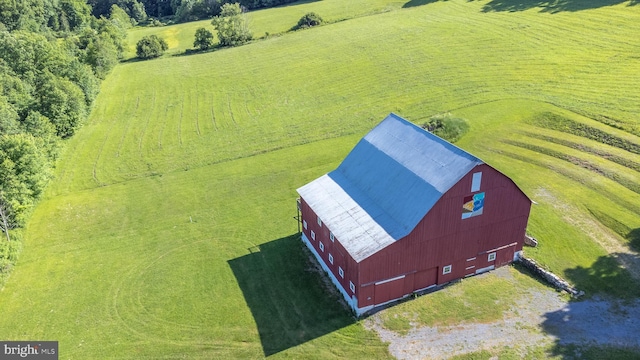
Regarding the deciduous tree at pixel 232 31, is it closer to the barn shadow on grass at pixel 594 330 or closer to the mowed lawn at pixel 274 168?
the mowed lawn at pixel 274 168

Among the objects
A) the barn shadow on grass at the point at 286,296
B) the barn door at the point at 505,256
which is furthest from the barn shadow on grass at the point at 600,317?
the barn shadow on grass at the point at 286,296

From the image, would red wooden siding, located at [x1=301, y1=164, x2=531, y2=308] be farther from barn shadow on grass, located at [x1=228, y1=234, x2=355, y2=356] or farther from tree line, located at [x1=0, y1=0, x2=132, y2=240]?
tree line, located at [x1=0, y1=0, x2=132, y2=240]

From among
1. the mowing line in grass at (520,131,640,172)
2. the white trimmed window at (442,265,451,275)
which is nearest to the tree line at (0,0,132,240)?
the white trimmed window at (442,265,451,275)

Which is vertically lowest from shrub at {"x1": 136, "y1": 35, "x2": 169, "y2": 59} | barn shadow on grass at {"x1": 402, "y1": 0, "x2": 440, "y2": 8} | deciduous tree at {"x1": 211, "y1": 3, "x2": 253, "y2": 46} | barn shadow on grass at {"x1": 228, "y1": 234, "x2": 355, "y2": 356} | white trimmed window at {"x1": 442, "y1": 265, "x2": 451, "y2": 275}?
barn shadow on grass at {"x1": 228, "y1": 234, "x2": 355, "y2": 356}

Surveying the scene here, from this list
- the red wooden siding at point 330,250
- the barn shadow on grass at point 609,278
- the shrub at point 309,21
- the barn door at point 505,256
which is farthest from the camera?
the shrub at point 309,21

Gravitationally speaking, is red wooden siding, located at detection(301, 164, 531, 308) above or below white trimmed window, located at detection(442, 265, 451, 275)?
above

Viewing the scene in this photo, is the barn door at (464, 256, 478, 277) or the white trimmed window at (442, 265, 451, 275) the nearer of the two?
the white trimmed window at (442, 265, 451, 275)
